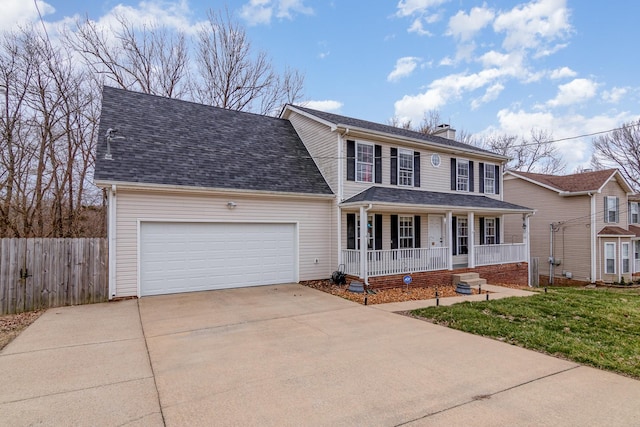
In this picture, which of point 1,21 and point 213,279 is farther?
point 1,21

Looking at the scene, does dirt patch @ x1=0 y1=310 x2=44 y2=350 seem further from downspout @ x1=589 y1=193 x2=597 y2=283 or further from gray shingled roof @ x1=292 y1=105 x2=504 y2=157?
downspout @ x1=589 y1=193 x2=597 y2=283

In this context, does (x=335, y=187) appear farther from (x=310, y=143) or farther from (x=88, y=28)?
(x=88, y=28)

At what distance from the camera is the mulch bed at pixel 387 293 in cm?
907

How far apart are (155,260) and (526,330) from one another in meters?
8.76

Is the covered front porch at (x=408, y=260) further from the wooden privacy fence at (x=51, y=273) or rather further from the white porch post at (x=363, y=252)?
the wooden privacy fence at (x=51, y=273)

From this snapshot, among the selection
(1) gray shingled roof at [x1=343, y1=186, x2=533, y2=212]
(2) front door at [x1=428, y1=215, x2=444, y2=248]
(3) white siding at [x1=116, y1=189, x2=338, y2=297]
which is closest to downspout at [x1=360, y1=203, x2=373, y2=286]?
(1) gray shingled roof at [x1=343, y1=186, x2=533, y2=212]

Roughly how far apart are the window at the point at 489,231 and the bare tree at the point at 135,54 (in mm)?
18005

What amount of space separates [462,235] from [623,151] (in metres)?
23.8

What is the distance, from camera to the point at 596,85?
654 inches

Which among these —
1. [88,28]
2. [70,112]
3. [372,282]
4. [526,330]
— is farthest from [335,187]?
[88,28]

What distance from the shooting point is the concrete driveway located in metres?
3.30

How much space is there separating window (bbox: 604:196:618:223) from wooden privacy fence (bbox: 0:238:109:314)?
23.3 meters

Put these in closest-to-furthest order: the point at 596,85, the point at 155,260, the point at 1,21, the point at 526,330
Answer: the point at 526,330 < the point at 155,260 < the point at 1,21 < the point at 596,85

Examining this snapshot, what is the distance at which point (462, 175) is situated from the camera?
1478cm
